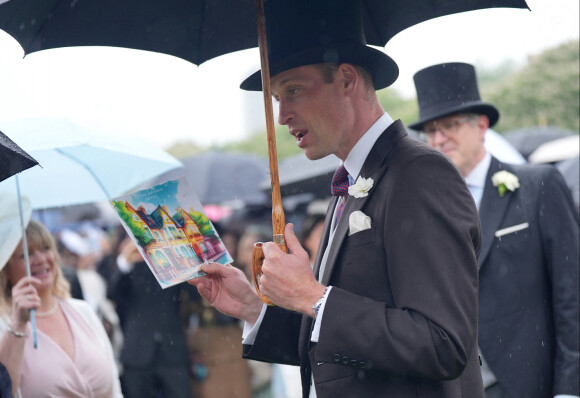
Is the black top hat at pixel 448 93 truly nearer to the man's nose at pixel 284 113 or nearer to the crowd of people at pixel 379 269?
the crowd of people at pixel 379 269

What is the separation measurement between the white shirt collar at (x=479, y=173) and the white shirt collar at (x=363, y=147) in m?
2.25

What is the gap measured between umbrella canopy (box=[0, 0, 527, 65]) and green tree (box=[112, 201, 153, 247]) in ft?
2.29

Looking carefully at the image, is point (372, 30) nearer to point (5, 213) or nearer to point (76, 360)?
point (5, 213)

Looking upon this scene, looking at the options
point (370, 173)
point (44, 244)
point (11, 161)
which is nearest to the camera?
point (11, 161)

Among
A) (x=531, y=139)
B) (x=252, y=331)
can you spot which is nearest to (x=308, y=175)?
(x=531, y=139)

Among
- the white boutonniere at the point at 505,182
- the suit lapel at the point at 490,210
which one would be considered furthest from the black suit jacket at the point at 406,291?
the white boutonniere at the point at 505,182

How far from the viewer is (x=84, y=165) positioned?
16.2ft

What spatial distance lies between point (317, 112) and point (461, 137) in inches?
102

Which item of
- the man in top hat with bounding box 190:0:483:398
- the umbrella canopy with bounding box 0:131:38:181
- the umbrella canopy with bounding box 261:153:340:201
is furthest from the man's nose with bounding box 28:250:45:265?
the umbrella canopy with bounding box 261:153:340:201

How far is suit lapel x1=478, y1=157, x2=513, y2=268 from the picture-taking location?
4.68m

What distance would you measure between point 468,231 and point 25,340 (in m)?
2.89

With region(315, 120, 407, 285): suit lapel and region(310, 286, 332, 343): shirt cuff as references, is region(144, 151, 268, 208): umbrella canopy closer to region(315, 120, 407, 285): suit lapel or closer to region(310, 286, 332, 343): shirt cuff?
region(315, 120, 407, 285): suit lapel

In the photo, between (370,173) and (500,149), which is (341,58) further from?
(500,149)

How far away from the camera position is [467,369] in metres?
2.77
